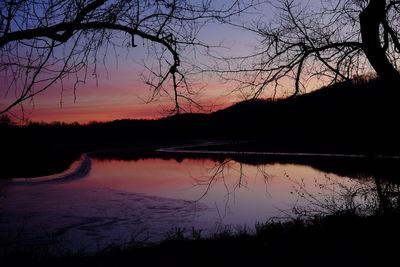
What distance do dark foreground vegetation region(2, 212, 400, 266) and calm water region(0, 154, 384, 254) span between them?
1.06m

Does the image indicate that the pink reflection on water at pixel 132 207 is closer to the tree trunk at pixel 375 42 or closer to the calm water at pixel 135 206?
the calm water at pixel 135 206

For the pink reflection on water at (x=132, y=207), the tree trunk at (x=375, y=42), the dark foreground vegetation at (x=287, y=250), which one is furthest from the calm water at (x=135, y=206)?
the tree trunk at (x=375, y=42)

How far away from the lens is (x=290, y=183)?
21719 mm

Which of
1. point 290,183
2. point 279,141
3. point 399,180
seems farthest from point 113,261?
point 279,141

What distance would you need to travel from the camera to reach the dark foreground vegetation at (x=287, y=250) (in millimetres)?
5570

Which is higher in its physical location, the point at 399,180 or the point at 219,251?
the point at 399,180

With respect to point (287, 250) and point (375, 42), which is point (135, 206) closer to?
point (287, 250)

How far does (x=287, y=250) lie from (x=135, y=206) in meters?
11.8

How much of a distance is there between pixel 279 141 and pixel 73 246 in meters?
50.6

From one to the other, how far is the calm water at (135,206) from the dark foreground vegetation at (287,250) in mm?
1060

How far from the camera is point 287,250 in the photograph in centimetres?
613

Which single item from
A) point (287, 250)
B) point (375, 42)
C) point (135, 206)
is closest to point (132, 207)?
point (135, 206)

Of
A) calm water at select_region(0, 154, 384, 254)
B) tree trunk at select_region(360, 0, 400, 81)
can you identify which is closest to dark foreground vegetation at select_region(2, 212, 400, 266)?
calm water at select_region(0, 154, 384, 254)

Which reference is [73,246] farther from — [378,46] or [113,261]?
[378,46]
